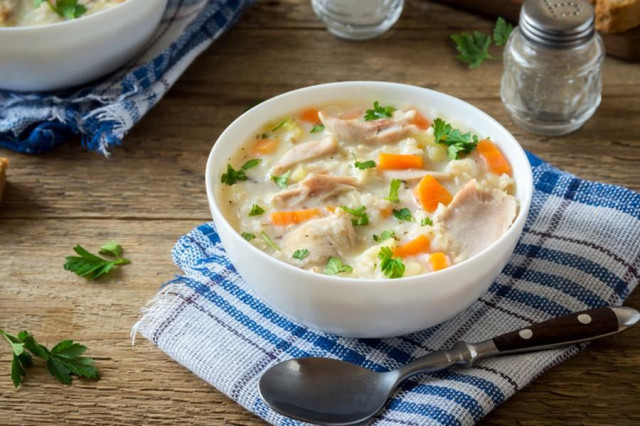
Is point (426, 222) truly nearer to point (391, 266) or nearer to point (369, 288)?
point (391, 266)

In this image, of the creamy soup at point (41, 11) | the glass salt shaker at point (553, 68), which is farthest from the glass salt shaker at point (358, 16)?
the creamy soup at point (41, 11)

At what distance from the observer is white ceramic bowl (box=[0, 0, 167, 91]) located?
3.34 metres

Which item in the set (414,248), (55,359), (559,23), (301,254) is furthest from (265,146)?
(559,23)

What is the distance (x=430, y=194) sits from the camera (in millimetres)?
2570

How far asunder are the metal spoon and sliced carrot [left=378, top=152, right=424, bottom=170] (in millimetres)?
566

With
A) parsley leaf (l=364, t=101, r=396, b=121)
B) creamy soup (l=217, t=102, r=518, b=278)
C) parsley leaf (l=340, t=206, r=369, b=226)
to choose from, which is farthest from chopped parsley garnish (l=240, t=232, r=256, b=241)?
parsley leaf (l=364, t=101, r=396, b=121)

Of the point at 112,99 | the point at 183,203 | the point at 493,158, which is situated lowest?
the point at 183,203

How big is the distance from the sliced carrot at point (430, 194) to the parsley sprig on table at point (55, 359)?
41.5 inches

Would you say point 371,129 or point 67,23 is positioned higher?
point 67,23

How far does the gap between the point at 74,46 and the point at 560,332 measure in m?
2.10

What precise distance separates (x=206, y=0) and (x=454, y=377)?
2.24 metres

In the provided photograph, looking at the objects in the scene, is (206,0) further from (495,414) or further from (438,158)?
(495,414)

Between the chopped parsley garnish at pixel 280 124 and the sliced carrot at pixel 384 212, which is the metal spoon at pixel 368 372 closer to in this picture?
the sliced carrot at pixel 384 212

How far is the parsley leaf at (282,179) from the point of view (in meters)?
2.65
